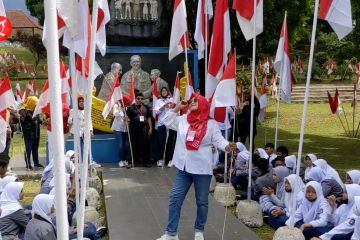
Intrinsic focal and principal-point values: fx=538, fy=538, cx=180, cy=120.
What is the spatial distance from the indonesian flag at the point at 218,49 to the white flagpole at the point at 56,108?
5.45 m

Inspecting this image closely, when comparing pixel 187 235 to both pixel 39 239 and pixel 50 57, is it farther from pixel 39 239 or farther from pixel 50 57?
pixel 50 57

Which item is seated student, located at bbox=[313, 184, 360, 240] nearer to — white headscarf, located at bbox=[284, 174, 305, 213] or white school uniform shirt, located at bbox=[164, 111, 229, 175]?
white headscarf, located at bbox=[284, 174, 305, 213]

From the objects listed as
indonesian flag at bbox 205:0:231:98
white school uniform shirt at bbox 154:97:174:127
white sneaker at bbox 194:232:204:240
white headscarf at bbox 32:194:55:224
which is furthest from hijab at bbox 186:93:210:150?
white school uniform shirt at bbox 154:97:174:127

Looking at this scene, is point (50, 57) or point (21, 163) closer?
point (50, 57)

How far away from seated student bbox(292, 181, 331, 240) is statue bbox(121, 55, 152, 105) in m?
6.67

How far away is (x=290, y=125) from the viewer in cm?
2238

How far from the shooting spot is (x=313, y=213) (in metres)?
7.00

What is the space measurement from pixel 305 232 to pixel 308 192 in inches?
20.2

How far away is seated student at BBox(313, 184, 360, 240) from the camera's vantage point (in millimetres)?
6366

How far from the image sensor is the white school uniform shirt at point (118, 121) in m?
12.1

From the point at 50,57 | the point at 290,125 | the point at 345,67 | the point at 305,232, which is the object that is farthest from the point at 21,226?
the point at 345,67

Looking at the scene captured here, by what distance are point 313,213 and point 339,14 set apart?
2618 mm

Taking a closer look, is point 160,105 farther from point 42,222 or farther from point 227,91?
point 42,222

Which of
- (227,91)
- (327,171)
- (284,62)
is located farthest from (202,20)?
(327,171)
